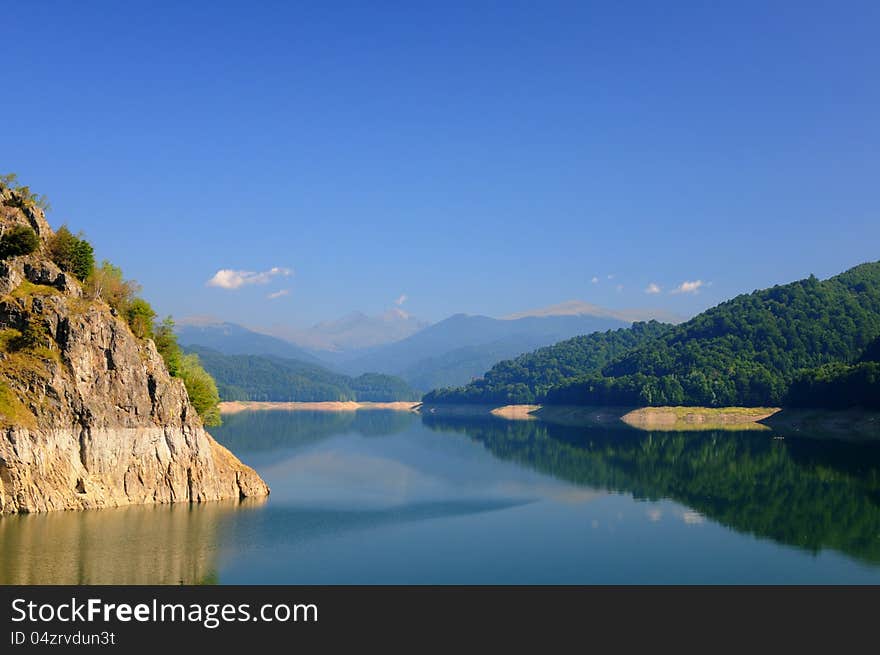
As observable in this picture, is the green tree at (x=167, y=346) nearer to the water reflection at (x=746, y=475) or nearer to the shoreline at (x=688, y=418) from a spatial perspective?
the water reflection at (x=746, y=475)

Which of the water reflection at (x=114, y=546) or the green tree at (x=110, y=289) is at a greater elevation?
the green tree at (x=110, y=289)

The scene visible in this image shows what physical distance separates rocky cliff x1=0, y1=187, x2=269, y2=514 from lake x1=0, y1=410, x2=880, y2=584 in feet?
8.79

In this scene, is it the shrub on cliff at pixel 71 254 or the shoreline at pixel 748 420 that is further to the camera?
the shoreline at pixel 748 420

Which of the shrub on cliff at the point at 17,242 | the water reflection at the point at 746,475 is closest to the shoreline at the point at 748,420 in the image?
the water reflection at the point at 746,475

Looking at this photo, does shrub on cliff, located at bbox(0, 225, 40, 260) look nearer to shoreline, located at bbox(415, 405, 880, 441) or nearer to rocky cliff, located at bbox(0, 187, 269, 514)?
rocky cliff, located at bbox(0, 187, 269, 514)

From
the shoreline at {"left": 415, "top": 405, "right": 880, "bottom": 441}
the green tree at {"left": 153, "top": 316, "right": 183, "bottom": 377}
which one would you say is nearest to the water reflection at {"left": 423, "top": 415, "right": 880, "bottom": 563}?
the shoreline at {"left": 415, "top": 405, "right": 880, "bottom": 441}

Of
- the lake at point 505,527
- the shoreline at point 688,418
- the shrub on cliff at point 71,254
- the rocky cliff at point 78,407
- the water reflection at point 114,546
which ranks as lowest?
the lake at point 505,527

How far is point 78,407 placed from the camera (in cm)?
5753

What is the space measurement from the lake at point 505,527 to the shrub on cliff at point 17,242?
66.6 feet

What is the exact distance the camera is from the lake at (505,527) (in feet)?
153

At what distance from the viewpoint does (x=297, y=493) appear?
259ft
